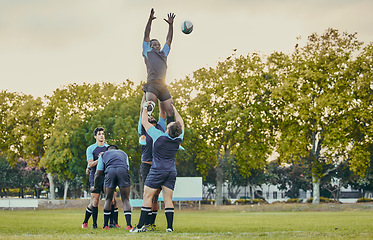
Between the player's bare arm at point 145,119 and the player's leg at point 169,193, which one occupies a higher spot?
the player's bare arm at point 145,119

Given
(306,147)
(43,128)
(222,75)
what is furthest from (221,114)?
(43,128)

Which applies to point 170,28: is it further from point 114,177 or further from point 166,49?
point 114,177

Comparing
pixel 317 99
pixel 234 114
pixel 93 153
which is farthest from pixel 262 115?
pixel 93 153

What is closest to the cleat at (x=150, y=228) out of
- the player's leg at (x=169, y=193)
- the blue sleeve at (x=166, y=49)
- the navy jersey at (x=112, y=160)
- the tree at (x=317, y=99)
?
the player's leg at (x=169, y=193)

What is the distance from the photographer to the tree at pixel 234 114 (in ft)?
155

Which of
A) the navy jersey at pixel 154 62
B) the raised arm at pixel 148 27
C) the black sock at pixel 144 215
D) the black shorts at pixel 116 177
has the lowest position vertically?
the black sock at pixel 144 215

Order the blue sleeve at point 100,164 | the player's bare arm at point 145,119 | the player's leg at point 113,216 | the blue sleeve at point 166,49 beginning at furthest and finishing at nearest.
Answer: the player's leg at point 113,216 < the blue sleeve at point 100,164 < the blue sleeve at point 166,49 < the player's bare arm at point 145,119

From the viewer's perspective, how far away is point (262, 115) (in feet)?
156

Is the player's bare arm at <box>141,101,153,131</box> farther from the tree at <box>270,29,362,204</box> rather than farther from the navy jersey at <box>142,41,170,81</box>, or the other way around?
the tree at <box>270,29,362,204</box>

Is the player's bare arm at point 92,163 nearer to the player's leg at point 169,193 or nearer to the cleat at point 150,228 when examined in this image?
the cleat at point 150,228

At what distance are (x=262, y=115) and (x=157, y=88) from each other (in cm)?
3620

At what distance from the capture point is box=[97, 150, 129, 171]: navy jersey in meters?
12.5

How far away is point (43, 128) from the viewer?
5434 cm

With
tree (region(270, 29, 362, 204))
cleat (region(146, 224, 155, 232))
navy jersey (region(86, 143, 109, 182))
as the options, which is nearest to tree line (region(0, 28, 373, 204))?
→ tree (region(270, 29, 362, 204))
